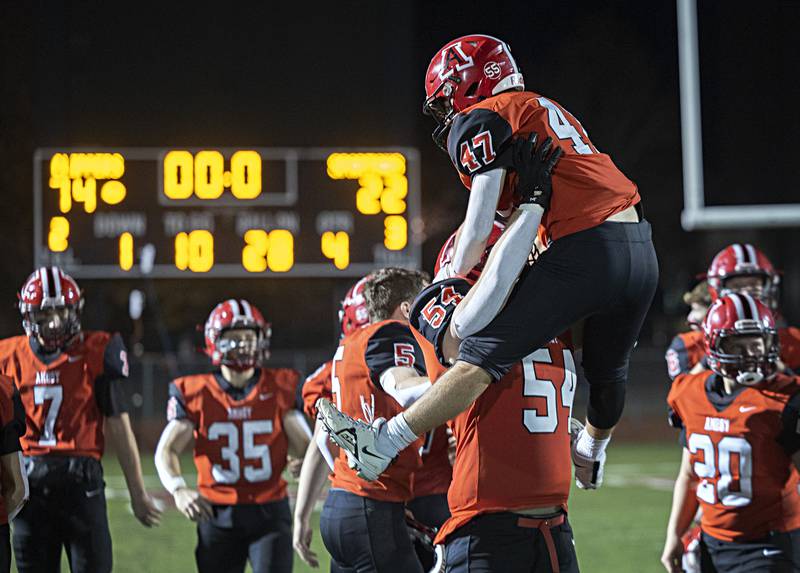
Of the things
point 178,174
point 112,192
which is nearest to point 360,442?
point 178,174

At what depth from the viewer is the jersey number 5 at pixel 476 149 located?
10.4 feet

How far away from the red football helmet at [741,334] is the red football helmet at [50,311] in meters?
2.98

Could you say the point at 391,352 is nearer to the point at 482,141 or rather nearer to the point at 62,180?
the point at 482,141

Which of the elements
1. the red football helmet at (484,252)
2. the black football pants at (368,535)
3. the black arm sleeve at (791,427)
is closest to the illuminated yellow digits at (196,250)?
the black football pants at (368,535)

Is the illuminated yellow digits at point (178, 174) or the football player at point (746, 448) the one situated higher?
the illuminated yellow digits at point (178, 174)

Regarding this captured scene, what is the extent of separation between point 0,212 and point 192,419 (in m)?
16.3

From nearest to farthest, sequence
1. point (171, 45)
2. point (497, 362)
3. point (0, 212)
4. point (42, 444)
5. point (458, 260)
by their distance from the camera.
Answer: point (497, 362) < point (458, 260) < point (42, 444) < point (171, 45) < point (0, 212)

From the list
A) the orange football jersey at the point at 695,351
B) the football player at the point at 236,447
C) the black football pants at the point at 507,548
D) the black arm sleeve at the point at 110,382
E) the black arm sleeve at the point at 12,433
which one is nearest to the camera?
the black football pants at the point at 507,548

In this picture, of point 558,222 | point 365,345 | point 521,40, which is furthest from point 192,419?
point 521,40

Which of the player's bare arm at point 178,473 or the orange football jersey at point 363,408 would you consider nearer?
the orange football jersey at point 363,408

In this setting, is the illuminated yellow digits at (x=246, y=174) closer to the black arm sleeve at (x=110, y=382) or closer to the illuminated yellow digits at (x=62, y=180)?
the illuminated yellow digits at (x=62, y=180)

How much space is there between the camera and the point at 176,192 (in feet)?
41.7

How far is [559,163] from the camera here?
3283 mm

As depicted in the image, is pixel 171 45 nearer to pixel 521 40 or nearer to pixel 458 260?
pixel 458 260
